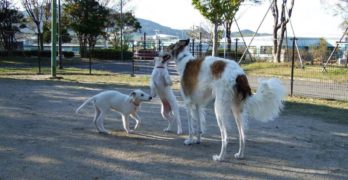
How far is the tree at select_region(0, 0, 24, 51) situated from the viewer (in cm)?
3672

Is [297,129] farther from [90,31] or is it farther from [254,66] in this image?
[90,31]

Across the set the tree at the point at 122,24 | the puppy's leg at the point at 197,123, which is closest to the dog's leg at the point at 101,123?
the puppy's leg at the point at 197,123

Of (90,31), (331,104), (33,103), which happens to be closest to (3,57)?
(90,31)

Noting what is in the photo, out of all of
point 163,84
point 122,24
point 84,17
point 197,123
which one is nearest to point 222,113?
point 197,123

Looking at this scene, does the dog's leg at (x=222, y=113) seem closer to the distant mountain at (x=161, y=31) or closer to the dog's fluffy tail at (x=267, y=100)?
the dog's fluffy tail at (x=267, y=100)

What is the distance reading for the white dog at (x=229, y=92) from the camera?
5.50 meters

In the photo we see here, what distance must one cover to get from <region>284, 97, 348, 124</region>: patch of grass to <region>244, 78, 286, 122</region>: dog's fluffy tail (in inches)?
174

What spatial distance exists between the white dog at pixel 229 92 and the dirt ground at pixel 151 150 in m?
0.59

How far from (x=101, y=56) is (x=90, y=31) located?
2841 millimetres

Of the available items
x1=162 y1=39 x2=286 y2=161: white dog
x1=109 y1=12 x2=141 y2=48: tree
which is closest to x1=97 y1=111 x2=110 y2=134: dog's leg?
x1=162 y1=39 x2=286 y2=161: white dog

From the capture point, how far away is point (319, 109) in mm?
11227

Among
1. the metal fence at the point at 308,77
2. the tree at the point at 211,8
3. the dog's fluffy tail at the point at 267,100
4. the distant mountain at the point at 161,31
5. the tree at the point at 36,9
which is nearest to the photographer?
the dog's fluffy tail at the point at 267,100

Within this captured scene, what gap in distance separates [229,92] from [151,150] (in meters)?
1.50

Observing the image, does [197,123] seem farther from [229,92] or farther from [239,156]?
[229,92]
